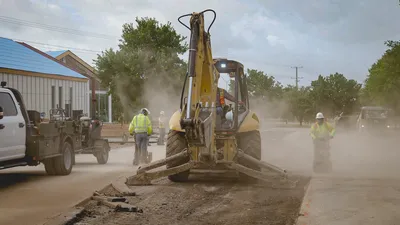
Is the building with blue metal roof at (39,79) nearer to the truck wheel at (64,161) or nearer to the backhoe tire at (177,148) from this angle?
the truck wheel at (64,161)

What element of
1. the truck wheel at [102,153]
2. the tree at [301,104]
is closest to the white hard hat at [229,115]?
the truck wheel at [102,153]

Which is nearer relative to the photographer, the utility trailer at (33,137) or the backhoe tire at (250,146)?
the utility trailer at (33,137)

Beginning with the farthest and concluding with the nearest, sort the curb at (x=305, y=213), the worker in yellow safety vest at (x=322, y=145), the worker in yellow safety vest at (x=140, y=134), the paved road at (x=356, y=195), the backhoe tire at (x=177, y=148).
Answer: the worker in yellow safety vest at (x=140, y=134), the worker in yellow safety vest at (x=322, y=145), the backhoe tire at (x=177, y=148), the paved road at (x=356, y=195), the curb at (x=305, y=213)

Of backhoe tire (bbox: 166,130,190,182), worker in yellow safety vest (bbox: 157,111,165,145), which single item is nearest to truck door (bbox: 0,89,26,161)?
backhoe tire (bbox: 166,130,190,182)

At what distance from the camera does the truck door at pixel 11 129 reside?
1246cm

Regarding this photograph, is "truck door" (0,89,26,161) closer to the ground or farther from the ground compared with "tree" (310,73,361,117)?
closer to the ground

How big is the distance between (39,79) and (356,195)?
710 inches

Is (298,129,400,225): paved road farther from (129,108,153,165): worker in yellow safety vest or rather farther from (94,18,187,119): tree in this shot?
(94,18,187,119): tree

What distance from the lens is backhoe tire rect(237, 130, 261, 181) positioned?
14070 millimetres

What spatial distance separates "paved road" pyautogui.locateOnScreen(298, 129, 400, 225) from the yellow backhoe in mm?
1437

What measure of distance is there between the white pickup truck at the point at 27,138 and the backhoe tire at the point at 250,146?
449cm

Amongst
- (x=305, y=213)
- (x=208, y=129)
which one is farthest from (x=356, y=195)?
(x=208, y=129)

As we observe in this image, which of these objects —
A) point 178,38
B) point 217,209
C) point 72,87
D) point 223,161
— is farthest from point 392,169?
point 178,38

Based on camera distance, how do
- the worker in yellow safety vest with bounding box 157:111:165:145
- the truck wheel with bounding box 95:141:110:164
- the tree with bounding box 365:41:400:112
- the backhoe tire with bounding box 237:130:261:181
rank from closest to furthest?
the backhoe tire with bounding box 237:130:261:181 < the truck wheel with bounding box 95:141:110:164 < the worker in yellow safety vest with bounding box 157:111:165:145 < the tree with bounding box 365:41:400:112
